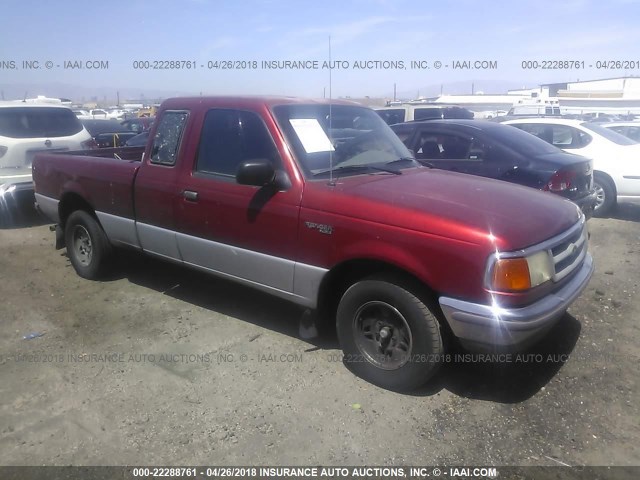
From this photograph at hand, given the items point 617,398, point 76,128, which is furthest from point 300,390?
point 76,128

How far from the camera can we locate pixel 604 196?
8.51 metres

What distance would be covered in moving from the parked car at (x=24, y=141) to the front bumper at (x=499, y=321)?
7257mm

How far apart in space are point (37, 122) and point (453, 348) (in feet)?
25.9

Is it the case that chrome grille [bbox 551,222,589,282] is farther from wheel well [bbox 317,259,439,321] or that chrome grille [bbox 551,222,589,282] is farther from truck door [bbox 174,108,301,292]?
truck door [bbox 174,108,301,292]

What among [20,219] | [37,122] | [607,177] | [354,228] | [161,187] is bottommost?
[20,219]

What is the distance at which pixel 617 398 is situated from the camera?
Result: 10.9 ft

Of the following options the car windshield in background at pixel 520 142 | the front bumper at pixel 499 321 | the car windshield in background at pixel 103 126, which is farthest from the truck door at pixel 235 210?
the car windshield in background at pixel 103 126

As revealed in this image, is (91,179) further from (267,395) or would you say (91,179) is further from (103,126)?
(103,126)

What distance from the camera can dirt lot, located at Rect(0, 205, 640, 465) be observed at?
114 inches

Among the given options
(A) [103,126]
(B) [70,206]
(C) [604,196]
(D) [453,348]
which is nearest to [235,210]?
(D) [453,348]

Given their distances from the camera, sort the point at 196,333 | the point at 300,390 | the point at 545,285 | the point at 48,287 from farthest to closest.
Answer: the point at 48,287, the point at 196,333, the point at 300,390, the point at 545,285

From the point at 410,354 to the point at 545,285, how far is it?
93 cm

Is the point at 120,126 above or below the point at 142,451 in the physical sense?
above

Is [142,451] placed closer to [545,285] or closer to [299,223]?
[299,223]
